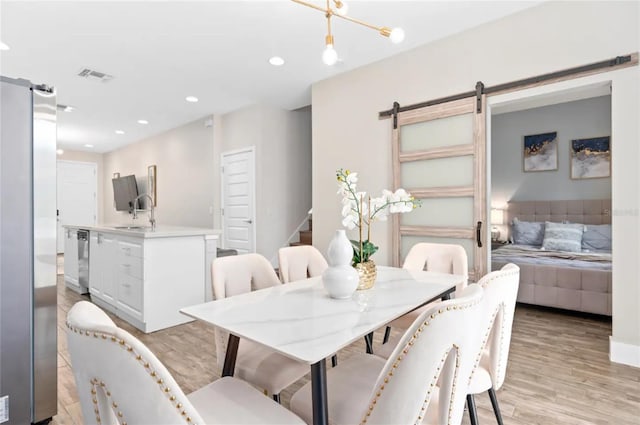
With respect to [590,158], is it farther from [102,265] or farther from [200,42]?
[102,265]

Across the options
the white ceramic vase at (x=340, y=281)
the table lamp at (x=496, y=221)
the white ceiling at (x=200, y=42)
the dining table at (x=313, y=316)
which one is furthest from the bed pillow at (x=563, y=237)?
the white ceramic vase at (x=340, y=281)

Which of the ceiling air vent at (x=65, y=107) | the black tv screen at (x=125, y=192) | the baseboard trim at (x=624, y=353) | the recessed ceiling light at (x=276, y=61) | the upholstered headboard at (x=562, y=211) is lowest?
the baseboard trim at (x=624, y=353)

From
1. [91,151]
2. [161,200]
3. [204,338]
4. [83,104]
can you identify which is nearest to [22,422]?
[204,338]

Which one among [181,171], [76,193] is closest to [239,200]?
[181,171]

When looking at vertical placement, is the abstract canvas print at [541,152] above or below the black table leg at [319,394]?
above

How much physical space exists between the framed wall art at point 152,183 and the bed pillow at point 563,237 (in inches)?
279

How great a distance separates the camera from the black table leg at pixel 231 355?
1414 mm

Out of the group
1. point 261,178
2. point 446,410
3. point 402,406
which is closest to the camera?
point 402,406

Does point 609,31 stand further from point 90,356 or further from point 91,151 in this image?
point 91,151

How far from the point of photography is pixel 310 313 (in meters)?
1.26

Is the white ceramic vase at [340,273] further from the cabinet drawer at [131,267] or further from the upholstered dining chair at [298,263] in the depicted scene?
the cabinet drawer at [131,267]

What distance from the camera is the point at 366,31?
10.1ft

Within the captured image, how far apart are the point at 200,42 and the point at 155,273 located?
225cm

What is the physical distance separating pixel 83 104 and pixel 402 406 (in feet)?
20.3
